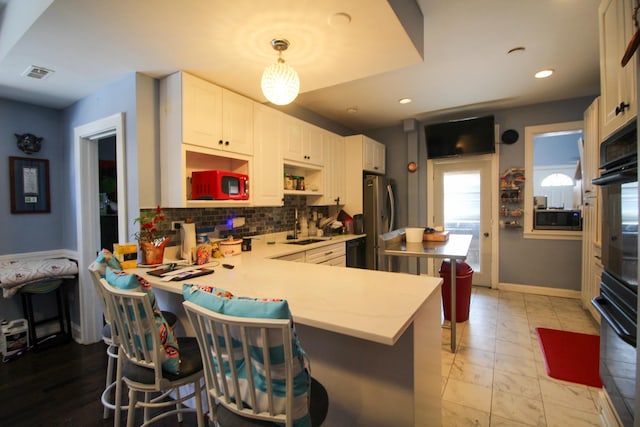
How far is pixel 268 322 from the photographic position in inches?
32.3

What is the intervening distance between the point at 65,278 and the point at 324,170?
3100mm

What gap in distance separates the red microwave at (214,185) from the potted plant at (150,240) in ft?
1.13

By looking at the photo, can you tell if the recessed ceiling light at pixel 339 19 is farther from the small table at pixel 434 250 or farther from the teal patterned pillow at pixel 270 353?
the small table at pixel 434 250

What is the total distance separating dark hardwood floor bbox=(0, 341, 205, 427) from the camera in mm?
1937

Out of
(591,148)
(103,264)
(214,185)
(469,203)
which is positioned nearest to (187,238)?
(214,185)

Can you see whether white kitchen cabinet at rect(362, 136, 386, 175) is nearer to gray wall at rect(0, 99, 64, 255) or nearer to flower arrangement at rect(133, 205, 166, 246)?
flower arrangement at rect(133, 205, 166, 246)

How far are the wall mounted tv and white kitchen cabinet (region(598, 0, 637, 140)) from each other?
2780 mm

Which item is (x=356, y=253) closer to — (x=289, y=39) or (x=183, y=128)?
(x=183, y=128)

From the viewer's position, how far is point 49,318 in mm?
3078

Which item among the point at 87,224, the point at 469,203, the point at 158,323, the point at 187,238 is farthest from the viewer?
the point at 469,203

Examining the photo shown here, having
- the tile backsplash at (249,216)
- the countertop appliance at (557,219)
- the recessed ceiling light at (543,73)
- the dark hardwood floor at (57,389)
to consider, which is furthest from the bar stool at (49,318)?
the countertop appliance at (557,219)

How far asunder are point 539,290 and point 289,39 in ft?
15.2

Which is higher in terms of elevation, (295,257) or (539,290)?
(295,257)

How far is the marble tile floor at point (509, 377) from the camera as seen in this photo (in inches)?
73.6
